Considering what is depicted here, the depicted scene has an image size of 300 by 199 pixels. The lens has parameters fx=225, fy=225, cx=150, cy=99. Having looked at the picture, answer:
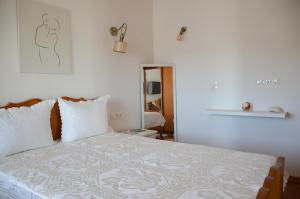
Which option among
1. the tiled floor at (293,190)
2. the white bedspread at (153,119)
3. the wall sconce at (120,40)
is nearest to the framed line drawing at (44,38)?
the wall sconce at (120,40)

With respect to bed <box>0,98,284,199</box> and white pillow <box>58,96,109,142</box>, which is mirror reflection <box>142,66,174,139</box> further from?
bed <box>0,98,284,199</box>

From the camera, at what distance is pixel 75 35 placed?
2633mm

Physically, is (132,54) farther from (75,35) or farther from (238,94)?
(238,94)

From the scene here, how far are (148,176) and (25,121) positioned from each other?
3.86 ft

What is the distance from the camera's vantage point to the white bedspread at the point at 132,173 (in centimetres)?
120

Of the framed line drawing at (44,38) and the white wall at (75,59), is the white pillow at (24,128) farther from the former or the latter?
the framed line drawing at (44,38)

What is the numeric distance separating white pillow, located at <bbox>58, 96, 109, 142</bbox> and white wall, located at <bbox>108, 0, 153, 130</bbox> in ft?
2.13

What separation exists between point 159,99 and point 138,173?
2.23 meters

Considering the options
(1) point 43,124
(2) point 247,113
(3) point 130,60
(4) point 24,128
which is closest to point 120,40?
(3) point 130,60

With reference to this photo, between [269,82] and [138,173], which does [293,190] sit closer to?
[269,82]

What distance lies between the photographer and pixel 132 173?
1.46 meters

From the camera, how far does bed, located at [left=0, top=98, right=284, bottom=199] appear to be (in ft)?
3.93

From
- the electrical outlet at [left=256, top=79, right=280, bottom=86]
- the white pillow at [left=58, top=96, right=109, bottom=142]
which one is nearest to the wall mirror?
the white pillow at [left=58, top=96, right=109, bottom=142]

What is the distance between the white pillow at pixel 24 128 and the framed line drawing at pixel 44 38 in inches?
17.6
